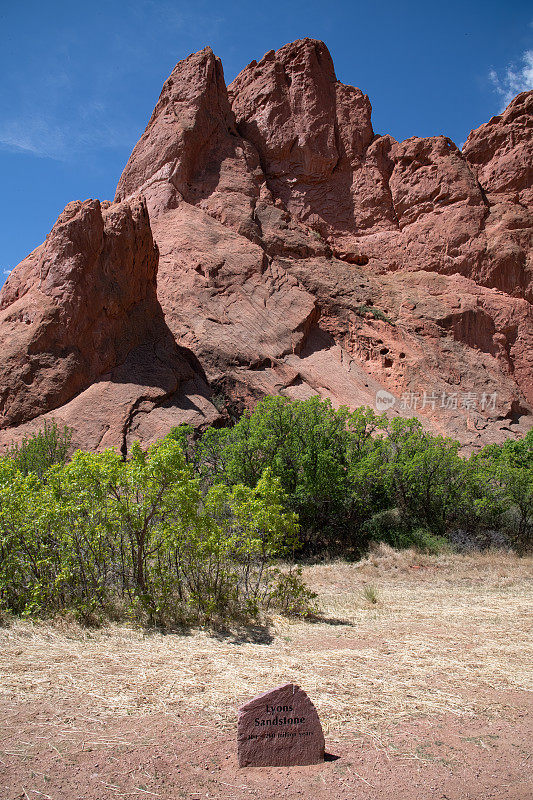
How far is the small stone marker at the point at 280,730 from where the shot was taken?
3.70 metres

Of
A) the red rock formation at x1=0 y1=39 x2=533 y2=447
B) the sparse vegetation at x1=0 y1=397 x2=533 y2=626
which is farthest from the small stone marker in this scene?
the red rock formation at x1=0 y1=39 x2=533 y2=447

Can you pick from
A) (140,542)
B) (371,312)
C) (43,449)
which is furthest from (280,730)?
(371,312)

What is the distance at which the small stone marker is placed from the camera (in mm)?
3701

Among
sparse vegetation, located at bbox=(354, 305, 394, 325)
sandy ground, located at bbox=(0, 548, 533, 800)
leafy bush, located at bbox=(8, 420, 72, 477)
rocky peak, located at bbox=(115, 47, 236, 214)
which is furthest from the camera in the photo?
rocky peak, located at bbox=(115, 47, 236, 214)

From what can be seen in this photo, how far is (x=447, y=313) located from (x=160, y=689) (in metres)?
31.5

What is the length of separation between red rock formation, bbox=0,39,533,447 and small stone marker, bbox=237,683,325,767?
659 inches

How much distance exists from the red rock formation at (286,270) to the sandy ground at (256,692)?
1398 centimetres

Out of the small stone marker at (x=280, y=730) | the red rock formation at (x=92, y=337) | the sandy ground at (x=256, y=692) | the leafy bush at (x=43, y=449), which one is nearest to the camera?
the sandy ground at (x=256, y=692)

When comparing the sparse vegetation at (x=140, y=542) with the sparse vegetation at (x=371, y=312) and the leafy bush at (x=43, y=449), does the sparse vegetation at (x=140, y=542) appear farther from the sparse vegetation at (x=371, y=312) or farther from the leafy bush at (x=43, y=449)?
the sparse vegetation at (x=371, y=312)

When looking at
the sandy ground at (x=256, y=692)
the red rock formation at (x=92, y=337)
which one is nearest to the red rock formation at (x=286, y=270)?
the red rock formation at (x=92, y=337)

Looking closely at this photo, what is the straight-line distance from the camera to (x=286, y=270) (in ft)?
108

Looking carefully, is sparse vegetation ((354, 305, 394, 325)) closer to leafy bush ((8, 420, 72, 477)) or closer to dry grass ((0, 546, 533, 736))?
leafy bush ((8, 420, 72, 477))

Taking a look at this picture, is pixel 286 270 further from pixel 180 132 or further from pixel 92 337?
pixel 92 337

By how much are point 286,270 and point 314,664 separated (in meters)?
29.1
